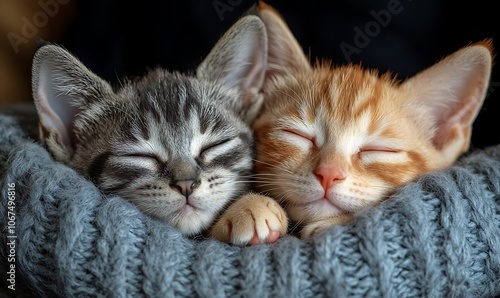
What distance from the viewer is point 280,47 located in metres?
1.43

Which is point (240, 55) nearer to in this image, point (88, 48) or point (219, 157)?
point (219, 157)

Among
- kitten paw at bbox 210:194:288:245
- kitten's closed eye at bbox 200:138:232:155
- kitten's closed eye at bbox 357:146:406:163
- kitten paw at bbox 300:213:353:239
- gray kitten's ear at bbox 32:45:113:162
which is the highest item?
gray kitten's ear at bbox 32:45:113:162

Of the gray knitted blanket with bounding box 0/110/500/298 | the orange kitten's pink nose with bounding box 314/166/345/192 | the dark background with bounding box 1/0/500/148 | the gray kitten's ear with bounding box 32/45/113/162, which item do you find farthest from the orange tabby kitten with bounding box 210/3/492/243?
the gray kitten's ear with bounding box 32/45/113/162

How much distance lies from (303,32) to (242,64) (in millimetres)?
426

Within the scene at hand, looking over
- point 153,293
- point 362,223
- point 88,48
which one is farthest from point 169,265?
point 88,48

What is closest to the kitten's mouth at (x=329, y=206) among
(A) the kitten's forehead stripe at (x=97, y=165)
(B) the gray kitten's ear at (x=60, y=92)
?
(A) the kitten's forehead stripe at (x=97, y=165)

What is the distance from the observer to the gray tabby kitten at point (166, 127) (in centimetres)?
114

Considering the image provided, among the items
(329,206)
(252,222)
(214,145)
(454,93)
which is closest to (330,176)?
(329,206)

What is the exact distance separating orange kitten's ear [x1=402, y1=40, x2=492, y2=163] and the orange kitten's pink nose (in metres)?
0.38

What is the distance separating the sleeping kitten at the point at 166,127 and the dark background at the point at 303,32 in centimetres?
35

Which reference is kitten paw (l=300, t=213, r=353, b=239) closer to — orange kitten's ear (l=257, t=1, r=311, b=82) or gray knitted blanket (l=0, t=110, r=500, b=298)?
gray knitted blanket (l=0, t=110, r=500, b=298)

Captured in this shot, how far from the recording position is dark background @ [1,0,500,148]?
1.56 m

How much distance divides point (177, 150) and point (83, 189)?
236 mm

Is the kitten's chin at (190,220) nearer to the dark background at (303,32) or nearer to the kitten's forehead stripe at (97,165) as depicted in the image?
the kitten's forehead stripe at (97,165)
